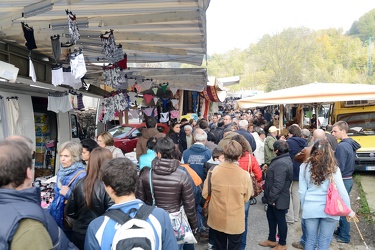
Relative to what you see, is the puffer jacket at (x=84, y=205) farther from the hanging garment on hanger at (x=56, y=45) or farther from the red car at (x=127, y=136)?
the red car at (x=127, y=136)

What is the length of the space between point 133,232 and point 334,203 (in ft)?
8.49

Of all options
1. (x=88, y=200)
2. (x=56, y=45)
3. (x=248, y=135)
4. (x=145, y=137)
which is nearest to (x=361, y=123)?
(x=248, y=135)

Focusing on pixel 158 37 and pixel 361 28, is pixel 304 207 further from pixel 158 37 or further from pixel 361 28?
pixel 361 28

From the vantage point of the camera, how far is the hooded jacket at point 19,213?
1399mm

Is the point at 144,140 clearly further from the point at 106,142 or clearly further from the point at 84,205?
the point at 84,205

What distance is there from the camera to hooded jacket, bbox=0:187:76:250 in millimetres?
1399

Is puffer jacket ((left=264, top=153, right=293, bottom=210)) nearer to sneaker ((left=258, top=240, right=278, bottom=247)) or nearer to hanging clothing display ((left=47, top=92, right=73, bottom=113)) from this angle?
sneaker ((left=258, top=240, right=278, bottom=247))

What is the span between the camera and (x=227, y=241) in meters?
3.69

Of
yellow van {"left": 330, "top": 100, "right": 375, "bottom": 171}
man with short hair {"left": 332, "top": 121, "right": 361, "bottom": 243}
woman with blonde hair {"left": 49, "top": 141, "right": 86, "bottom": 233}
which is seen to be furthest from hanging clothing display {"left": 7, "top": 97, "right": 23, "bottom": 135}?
yellow van {"left": 330, "top": 100, "right": 375, "bottom": 171}

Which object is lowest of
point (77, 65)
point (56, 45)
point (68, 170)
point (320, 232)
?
point (320, 232)

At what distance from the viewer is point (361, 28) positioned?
10575 centimetres

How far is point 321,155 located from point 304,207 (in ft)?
2.22

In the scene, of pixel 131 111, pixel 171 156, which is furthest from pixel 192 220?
pixel 131 111

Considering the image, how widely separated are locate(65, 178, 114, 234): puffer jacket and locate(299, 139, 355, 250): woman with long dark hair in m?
2.31
